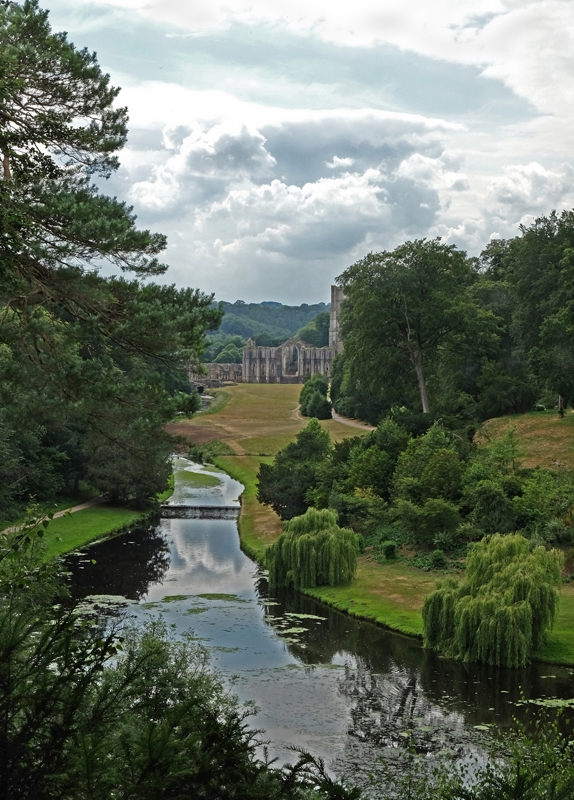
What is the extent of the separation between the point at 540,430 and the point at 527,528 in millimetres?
15794

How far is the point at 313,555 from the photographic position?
96.0 feet

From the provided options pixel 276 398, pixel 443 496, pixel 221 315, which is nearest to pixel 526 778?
pixel 221 315

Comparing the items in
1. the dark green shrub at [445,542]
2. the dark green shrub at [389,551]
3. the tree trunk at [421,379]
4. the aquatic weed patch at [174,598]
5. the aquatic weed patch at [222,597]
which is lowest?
the aquatic weed patch at [222,597]

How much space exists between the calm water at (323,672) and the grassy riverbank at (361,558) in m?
0.69

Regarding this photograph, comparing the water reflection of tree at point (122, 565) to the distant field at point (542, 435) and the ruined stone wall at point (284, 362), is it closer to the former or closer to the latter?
the distant field at point (542, 435)

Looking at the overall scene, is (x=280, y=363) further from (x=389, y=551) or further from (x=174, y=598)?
(x=174, y=598)

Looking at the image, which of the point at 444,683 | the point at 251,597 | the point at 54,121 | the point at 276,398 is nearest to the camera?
the point at 54,121

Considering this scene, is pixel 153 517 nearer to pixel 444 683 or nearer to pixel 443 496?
pixel 443 496

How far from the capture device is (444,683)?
20.9 m

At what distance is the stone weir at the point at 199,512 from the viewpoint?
4266 centimetres

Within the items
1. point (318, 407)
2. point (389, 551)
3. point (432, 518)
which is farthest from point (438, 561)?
point (318, 407)

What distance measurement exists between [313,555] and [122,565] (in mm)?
7570

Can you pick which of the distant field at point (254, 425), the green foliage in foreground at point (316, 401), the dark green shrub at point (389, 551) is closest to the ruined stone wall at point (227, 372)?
the distant field at point (254, 425)

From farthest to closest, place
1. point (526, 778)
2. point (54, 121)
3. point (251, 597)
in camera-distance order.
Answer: point (251, 597), point (54, 121), point (526, 778)
